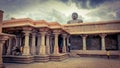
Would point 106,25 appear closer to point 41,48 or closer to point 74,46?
point 74,46

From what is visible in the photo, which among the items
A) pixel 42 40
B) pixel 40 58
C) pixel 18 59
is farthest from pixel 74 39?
pixel 18 59

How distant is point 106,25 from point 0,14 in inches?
590

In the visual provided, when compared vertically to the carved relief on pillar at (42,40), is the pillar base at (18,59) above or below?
below

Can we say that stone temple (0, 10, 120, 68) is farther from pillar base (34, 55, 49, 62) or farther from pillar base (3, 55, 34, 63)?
pillar base (3, 55, 34, 63)

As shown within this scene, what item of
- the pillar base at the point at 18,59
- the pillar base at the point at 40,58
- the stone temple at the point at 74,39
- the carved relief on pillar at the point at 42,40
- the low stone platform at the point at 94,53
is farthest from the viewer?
the low stone platform at the point at 94,53

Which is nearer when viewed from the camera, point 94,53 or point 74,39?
point 94,53

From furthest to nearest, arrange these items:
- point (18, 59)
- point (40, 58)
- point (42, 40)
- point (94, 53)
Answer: point (94, 53)
point (42, 40)
point (40, 58)
point (18, 59)

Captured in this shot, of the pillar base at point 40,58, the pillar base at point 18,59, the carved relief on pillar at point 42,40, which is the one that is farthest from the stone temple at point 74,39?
the pillar base at point 18,59

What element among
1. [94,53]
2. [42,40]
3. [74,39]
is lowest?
[94,53]

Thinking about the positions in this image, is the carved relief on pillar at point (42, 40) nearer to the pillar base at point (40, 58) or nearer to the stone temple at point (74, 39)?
the stone temple at point (74, 39)

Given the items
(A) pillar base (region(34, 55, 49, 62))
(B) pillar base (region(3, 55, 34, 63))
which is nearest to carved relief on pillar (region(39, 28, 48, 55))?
(A) pillar base (region(34, 55, 49, 62))

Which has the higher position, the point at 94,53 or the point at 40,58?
the point at 40,58

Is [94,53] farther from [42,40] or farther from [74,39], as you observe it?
[42,40]

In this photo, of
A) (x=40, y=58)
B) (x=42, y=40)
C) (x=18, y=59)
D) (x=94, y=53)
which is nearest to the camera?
(x=18, y=59)
